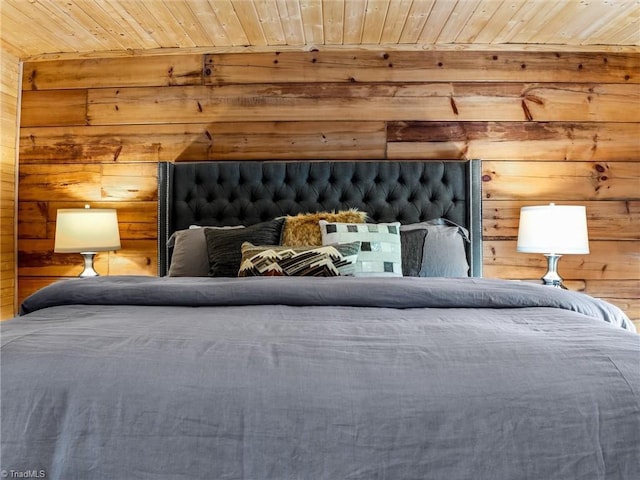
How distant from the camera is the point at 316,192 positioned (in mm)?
2629

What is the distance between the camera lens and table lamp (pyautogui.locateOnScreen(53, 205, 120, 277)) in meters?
2.46

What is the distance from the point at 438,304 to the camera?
4.23ft

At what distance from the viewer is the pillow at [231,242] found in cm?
208

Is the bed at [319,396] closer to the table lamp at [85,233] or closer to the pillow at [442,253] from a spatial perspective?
the pillow at [442,253]

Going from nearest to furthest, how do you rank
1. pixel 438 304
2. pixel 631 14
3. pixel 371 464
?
pixel 371 464
pixel 438 304
pixel 631 14

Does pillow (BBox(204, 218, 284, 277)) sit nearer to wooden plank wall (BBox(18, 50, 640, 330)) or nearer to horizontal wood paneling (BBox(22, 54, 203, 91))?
wooden plank wall (BBox(18, 50, 640, 330))

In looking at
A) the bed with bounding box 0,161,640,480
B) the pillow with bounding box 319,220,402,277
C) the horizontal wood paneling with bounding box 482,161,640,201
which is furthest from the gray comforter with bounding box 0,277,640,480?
the horizontal wood paneling with bounding box 482,161,640,201

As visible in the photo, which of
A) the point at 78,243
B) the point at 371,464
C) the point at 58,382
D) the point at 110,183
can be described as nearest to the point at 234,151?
the point at 110,183

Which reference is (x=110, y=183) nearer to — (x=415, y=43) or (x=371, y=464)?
(x=415, y=43)

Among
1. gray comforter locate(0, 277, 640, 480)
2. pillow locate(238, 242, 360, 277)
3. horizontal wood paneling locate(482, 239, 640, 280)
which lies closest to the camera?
gray comforter locate(0, 277, 640, 480)

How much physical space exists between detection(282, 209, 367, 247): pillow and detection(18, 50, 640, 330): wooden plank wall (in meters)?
0.63

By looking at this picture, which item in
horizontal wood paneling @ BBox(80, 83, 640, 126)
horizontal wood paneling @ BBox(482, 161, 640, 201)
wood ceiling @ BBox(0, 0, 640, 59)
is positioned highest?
wood ceiling @ BBox(0, 0, 640, 59)

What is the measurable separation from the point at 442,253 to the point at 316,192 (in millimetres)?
888

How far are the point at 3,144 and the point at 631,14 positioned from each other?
13.2ft
